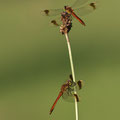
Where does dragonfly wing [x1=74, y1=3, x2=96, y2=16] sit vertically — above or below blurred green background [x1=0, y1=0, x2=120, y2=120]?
above

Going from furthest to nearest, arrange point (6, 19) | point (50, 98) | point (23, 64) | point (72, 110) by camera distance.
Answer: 1. point (6, 19)
2. point (23, 64)
3. point (50, 98)
4. point (72, 110)

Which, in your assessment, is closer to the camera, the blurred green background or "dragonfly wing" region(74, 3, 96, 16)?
"dragonfly wing" region(74, 3, 96, 16)

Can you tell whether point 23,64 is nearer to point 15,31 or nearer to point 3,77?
point 3,77

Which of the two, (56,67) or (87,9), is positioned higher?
(87,9)

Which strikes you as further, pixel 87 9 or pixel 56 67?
pixel 56 67

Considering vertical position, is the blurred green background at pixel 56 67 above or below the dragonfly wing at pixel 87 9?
below

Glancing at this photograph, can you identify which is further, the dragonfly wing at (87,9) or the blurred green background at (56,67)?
the blurred green background at (56,67)

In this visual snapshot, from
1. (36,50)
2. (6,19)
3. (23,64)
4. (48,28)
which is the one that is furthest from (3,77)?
(6,19)

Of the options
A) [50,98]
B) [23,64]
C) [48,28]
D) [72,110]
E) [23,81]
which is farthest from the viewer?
[48,28]
